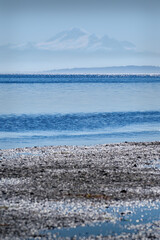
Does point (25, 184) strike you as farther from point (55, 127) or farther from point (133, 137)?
point (55, 127)

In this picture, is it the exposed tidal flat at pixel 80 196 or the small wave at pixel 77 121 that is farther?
the small wave at pixel 77 121

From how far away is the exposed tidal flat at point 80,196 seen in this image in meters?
10.4

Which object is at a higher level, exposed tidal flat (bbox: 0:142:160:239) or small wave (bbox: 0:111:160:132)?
exposed tidal flat (bbox: 0:142:160:239)

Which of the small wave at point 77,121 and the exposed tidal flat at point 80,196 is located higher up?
the exposed tidal flat at point 80,196

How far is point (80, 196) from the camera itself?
1298 centimetres

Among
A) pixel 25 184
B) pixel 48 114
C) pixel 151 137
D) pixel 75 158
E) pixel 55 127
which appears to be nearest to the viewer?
pixel 25 184

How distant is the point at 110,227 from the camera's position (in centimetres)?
1061

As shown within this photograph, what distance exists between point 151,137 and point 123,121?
11350 millimetres

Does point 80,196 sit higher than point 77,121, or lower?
higher

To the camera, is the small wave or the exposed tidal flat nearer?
the exposed tidal flat

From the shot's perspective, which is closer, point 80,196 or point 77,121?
point 80,196

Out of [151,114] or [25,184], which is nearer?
[25,184]

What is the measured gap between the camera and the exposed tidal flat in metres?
10.4

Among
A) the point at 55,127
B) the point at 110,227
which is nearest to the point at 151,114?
the point at 55,127
